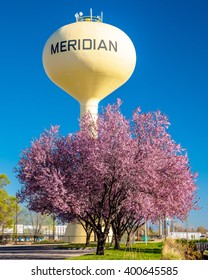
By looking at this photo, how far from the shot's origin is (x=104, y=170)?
27172mm

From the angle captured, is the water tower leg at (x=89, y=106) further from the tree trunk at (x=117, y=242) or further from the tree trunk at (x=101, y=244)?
the tree trunk at (x=101, y=244)

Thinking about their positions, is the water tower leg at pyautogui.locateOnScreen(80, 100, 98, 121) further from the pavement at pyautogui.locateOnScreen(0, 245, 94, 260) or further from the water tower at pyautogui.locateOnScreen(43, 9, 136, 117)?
the pavement at pyautogui.locateOnScreen(0, 245, 94, 260)

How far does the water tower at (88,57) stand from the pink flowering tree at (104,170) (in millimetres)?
11404

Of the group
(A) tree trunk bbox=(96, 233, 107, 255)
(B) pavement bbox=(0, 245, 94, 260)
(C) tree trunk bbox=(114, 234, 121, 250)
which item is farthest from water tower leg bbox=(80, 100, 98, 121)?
(A) tree trunk bbox=(96, 233, 107, 255)

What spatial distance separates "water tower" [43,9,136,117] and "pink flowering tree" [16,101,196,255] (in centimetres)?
1140

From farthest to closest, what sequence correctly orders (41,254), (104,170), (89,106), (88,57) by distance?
(89,106)
(88,57)
(41,254)
(104,170)

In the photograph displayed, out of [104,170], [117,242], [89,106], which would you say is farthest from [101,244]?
[89,106]

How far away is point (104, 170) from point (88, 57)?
54.5ft

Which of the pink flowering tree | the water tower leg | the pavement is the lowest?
the pavement

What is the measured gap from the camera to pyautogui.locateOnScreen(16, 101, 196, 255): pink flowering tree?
1085 inches

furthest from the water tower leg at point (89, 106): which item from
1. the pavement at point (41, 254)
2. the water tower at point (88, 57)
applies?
the pavement at point (41, 254)

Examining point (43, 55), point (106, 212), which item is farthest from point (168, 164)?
point (43, 55)

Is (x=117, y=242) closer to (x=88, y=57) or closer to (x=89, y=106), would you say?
(x=88, y=57)
